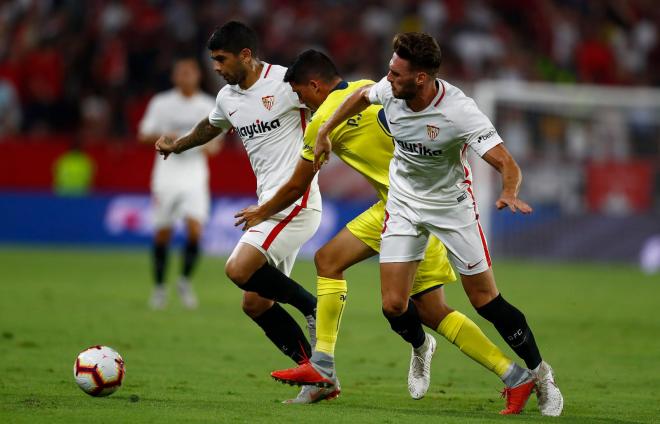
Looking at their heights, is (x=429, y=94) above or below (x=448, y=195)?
above

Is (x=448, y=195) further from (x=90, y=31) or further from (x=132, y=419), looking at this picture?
(x=90, y=31)

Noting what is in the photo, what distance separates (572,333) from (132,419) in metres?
6.29

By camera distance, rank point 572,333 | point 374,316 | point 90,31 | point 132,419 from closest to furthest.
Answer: point 132,419, point 572,333, point 374,316, point 90,31

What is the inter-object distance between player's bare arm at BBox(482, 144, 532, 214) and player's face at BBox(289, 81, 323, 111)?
136cm

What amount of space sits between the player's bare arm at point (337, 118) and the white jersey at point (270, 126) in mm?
784

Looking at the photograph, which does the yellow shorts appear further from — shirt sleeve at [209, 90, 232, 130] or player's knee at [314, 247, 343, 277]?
shirt sleeve at [209, 90, 232, 130]

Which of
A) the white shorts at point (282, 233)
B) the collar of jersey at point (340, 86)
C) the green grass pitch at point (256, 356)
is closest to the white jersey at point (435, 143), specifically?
the collar of jersey at point (340, 86)

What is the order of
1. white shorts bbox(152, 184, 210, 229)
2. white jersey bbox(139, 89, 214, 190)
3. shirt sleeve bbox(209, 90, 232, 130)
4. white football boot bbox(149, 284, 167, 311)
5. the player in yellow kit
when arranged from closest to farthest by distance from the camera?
the player in yellow kit < shirt sleeve bbox(209, 90, 232, 130) < white football boot bbox(149, 284, 167, 311) < white shorts bbox(152, 184, 210, 229) < white jersey bbox(139, 89, 214, 190)

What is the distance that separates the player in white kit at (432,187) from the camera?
6.67m

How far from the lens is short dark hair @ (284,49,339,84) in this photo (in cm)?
737

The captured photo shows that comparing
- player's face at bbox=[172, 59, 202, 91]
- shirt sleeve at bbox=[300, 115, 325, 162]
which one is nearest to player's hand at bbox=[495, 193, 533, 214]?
shirt sleeve at bbox=[300, 115, 325, 162]

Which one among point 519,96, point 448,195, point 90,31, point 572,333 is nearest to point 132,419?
point 448,195

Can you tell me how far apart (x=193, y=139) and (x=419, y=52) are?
2.20 m

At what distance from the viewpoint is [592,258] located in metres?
20.8
